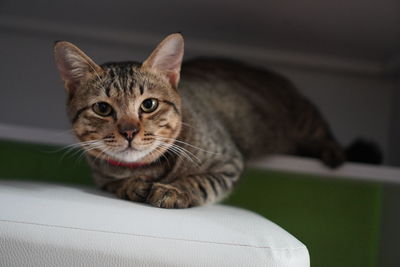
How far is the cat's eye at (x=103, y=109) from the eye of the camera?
48.9 inches

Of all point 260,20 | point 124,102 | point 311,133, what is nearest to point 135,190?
point 124,102

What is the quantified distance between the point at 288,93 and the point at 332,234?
0.63 metres

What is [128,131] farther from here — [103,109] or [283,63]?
[283,63]

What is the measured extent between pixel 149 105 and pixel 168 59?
0.51 feet

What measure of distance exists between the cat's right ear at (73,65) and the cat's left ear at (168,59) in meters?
0.16

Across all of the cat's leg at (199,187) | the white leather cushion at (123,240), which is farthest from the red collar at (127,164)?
the white leather cushion at (123,240)

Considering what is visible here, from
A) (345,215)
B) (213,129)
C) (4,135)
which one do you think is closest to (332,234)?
(345,215)

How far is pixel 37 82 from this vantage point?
195 centimetres

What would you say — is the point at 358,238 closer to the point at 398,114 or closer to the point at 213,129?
the point at 398,114

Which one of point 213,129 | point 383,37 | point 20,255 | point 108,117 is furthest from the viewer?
point 383,37

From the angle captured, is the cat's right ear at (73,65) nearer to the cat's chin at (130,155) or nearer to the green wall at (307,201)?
the cat's chin at (130,155)

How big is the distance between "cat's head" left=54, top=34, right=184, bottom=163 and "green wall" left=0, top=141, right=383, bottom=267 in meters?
0.66

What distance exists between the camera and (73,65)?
4.25 ft

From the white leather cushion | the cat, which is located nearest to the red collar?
the cat
